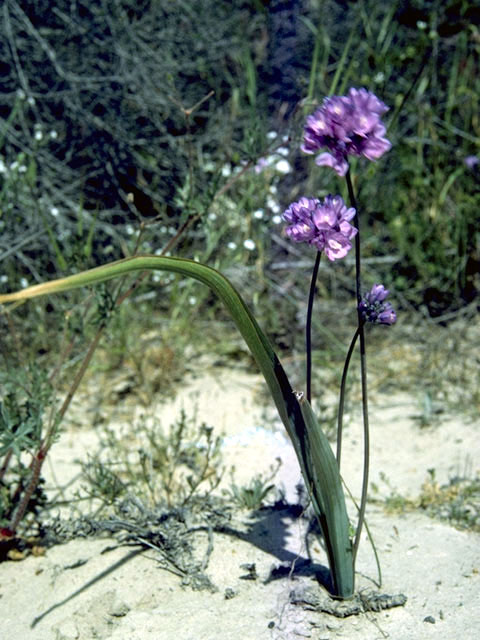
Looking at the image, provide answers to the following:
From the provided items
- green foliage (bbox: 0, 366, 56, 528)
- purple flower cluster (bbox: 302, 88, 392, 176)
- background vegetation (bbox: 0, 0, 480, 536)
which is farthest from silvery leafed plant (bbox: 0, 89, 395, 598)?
background vegetation (bbox: 0, 0, 480, 536)

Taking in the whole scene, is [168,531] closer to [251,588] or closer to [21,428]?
[251,588]

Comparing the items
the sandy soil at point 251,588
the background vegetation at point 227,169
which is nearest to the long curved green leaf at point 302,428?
the sandy soil at point 251,588

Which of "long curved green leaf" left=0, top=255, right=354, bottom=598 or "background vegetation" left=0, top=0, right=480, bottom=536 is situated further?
"background vegetation" left=0, top=0, right=480, bottom=536

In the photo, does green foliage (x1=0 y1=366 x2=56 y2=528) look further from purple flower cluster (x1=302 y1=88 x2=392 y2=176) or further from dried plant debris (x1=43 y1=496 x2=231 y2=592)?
purple flower cluster (x1=302 y1=88 x2=392 y2=176)

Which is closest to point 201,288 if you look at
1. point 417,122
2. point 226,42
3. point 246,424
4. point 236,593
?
point 246,424

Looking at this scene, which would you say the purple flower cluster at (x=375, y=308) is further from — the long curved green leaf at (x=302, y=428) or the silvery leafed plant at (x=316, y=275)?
the long curved green leaf at (x=302, y=428)

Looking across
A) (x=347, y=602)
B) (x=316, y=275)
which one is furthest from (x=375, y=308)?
(x=347, y=602)
